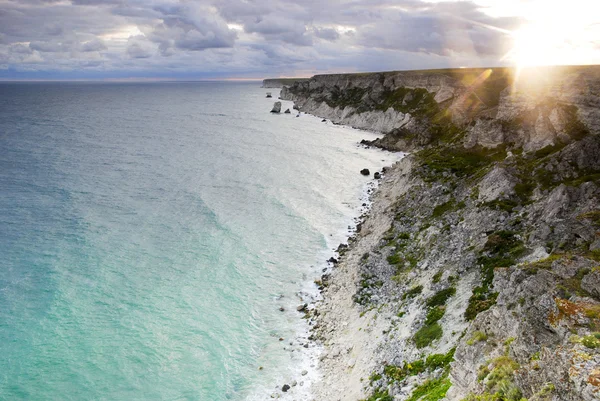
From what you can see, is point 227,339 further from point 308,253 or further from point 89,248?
point 89,248

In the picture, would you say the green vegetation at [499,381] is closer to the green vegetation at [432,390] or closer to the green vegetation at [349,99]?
the green vegetation at [432,390]

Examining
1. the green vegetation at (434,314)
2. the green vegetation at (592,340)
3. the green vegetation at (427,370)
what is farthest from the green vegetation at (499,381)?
the green vegetation at (434,314)

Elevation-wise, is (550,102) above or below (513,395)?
above

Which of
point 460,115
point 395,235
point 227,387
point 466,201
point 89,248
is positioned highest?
point 460,115

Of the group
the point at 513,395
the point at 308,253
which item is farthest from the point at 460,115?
the point at 513,395

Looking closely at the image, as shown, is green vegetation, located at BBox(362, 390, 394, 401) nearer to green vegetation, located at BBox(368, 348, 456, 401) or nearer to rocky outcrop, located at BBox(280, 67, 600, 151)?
green vegetation, located at BBox(368, 348, 456, 401)

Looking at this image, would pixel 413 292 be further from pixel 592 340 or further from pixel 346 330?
pixel 592 340

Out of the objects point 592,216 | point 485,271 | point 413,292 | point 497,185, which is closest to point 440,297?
point 413,292

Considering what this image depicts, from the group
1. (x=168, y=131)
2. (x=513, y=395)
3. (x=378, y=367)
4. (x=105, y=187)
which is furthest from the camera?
(x=168, y=131)
